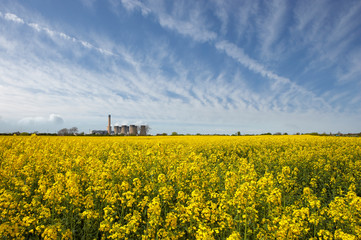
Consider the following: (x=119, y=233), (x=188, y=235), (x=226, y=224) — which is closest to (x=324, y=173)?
(x=226, y=224)

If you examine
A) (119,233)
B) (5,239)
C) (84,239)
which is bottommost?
(84,239)

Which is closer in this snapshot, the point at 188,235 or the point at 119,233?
the point at 119,233

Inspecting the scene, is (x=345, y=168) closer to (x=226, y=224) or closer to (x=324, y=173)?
(x=324, y=173)

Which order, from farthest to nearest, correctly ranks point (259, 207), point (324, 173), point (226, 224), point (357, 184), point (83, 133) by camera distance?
1. point (83, 133)
2. point (324, 173)
3. point (357, 184)
4. point (259, 207)
5. point (226, 224)

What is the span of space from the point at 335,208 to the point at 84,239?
5.29 meters

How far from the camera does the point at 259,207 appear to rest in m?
4.61

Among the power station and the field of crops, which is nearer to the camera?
the field of crops

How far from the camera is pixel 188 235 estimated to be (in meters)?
3.59

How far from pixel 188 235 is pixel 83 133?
51050 millimetres

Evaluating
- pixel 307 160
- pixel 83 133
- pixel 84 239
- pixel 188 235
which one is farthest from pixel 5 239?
pixel 83 133

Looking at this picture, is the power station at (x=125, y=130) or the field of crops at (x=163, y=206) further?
the power station at (x=125, y=130)

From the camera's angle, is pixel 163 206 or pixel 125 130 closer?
pixel 163 206

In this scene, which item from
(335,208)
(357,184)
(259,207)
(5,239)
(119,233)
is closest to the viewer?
(119,233)

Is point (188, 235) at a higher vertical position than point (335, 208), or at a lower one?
lower
